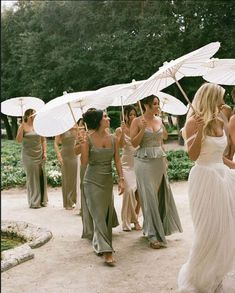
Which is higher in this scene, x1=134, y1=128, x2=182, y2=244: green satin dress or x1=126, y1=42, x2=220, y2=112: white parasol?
x1=126, y1=42, x2=220, y2=112: white parasol

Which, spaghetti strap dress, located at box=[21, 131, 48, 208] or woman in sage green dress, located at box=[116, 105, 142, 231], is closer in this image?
woman in sage green dress, located at box=[116, 105, 142, 231]

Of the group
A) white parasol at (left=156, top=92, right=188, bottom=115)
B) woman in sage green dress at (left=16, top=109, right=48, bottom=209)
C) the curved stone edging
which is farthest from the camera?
woman in sage green dress at (left=16, top=109, right=48, bottom=209)

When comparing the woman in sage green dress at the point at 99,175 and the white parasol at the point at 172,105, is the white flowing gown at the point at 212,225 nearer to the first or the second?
the woman in sage green dress at the point at 99,175

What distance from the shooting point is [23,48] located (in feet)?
112

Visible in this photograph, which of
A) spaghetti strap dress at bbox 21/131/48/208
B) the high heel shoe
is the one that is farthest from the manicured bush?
the high heel shoe

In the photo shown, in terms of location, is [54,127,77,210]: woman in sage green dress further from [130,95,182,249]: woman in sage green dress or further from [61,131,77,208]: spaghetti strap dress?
[130,95,182,249]: woman in sage green dress

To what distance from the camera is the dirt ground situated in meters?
5.41

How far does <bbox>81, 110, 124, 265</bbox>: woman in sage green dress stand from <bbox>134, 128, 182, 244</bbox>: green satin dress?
64 cm

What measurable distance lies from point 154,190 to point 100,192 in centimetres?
104

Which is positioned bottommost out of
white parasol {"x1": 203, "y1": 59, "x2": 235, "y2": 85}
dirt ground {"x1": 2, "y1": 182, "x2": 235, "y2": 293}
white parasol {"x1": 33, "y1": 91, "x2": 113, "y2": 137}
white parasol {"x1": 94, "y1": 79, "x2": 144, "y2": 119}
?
dirt ground {"x1": 2, "y1": 182, "x2": 235, "y2": 293}

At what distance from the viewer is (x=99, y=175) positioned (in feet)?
21.7

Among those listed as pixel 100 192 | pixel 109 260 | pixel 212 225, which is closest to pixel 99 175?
pixel 100 192

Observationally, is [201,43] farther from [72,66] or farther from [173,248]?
[173,248]

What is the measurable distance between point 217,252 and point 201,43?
22538mm
